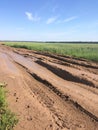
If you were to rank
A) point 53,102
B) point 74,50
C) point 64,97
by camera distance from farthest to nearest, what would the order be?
point 74,50
point 64,97
point 53,102

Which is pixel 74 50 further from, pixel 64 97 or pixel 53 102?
pixel 53 102

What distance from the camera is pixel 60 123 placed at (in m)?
7.57

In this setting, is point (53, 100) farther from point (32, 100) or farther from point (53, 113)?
point (53, 113)

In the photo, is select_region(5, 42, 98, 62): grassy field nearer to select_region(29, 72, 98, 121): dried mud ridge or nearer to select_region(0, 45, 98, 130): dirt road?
select_region(29, 72, 98, 121): dried mud ridge

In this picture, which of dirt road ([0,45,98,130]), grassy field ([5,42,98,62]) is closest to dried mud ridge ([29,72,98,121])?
dirt road ([0,45,98,130])

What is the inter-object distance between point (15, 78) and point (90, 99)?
16.5 ft

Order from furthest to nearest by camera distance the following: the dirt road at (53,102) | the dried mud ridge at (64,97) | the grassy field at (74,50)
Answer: the grassy field at (74,50), the dried mud ridge at (64,97), the dirt road at (53,102)

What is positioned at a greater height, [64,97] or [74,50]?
[64,97]

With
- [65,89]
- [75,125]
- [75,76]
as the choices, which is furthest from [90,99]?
[75,76]

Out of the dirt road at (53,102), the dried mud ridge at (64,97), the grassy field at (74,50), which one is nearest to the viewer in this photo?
the dirt road at (53,102)

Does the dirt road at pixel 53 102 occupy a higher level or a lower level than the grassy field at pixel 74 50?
higher

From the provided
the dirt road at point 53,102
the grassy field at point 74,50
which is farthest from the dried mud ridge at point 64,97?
the grassy field at point 74,50

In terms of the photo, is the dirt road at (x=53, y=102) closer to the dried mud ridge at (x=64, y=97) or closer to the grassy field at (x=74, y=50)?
the dried mud ridge at (x=64, y=97)

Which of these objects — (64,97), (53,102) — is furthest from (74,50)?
(53,102)
